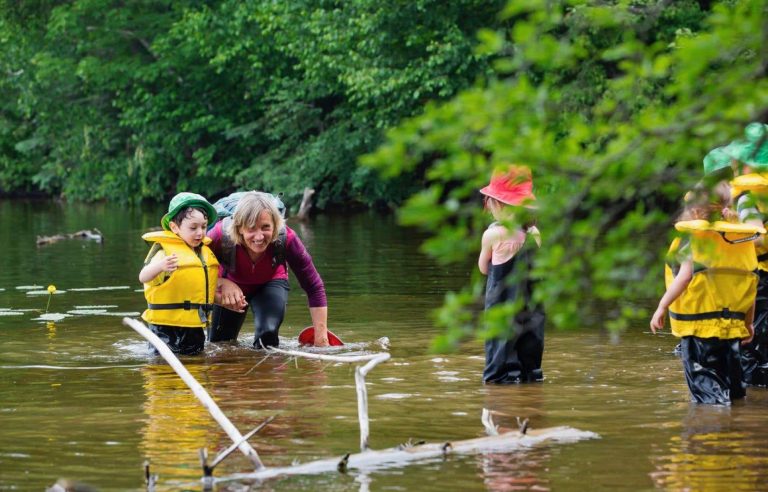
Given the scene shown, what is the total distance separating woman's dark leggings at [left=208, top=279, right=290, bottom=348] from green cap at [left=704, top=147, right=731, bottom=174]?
4087mm

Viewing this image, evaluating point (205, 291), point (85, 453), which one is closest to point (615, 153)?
point (85, 453)

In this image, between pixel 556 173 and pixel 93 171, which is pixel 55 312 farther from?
pixel 93 171

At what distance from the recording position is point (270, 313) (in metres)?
11.3

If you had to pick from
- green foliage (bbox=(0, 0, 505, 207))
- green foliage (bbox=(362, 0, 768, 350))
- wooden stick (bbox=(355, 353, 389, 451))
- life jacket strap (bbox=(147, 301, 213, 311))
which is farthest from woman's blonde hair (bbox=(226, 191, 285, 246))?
green foliage (bbox=(0, 0, 505, 207))

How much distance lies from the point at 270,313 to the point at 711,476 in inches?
205

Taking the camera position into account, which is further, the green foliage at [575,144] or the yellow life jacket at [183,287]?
the yellow life jacket at [183,287]

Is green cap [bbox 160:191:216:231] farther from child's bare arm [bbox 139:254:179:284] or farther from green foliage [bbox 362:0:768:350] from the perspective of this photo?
green foliage [bbox 362:0:768:350]

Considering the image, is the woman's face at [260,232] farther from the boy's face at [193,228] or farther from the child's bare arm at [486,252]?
the child's bare arm at [486,252]

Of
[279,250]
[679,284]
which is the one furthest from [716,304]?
[279,250]

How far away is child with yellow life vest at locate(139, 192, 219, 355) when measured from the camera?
1070 centimetres

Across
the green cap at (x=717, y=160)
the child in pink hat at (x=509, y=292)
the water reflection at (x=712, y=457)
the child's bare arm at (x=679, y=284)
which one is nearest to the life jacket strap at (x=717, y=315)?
the child's bare arm at (x=679, y=284)

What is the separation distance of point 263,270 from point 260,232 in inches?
29.3

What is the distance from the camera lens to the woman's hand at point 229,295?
1112 centimetres

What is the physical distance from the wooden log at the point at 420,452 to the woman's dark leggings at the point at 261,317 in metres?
4.01
